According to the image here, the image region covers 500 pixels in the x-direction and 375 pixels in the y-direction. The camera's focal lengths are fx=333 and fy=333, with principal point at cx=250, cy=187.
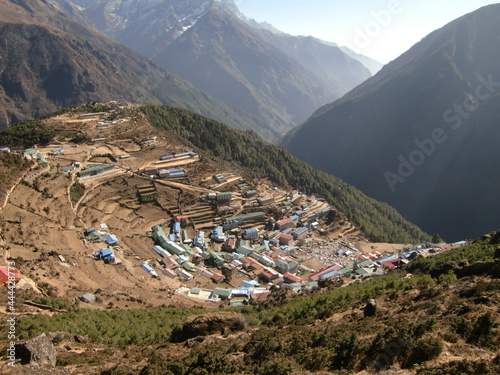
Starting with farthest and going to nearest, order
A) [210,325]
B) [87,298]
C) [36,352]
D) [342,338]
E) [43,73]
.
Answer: [43,73]
[87,298]
[210,325]
[36,352]
[342,338]

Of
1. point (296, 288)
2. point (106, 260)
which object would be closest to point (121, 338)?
point (106, 260)

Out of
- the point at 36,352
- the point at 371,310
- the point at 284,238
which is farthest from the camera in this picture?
the point at 284,238

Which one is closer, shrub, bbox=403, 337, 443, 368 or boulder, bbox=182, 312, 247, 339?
shrub, bbox=403, 337, 443, 368

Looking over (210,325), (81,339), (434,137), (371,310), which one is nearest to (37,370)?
(81,339)

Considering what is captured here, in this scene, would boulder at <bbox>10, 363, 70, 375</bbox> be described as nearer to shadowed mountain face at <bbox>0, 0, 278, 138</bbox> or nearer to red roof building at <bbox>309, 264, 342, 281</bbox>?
red roof building at <bbox>309, 264, 342, 281</bbox>

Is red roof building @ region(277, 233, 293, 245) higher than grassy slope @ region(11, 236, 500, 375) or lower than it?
lower

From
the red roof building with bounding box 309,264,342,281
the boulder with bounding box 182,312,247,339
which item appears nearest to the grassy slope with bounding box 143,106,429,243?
the red roof building with bounding box 309,264,342,281

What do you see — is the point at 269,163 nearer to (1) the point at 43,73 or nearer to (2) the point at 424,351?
(2) the point at 424,351
